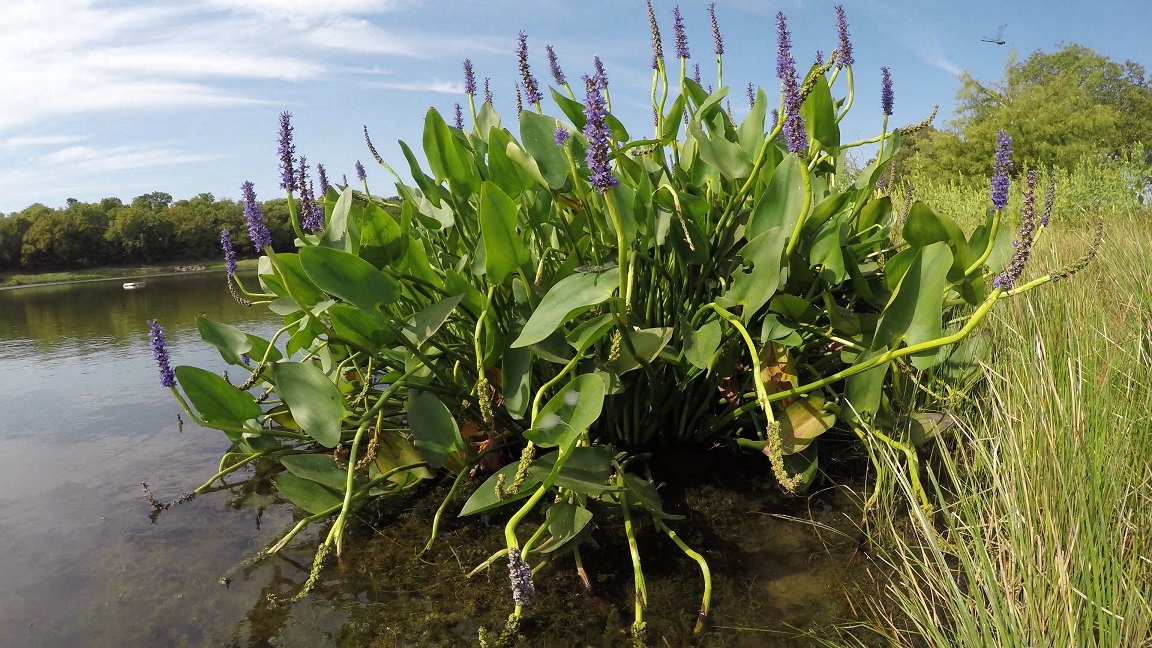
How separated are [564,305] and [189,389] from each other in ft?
2.80

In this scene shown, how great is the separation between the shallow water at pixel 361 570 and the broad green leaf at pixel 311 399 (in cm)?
29

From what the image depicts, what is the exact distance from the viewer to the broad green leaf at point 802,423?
132cm

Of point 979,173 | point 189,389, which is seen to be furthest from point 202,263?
point 189,389

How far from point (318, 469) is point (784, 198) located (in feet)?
3.64

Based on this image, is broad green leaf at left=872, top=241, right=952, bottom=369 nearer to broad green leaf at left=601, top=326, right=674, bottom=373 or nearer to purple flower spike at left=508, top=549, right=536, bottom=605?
broad green leaf at left=601, top=326, right=674, bottom=373

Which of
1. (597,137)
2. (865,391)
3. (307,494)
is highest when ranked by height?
(597,137)

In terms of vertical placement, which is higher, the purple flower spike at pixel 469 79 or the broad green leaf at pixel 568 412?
the purple flower spike at pixel 469 79

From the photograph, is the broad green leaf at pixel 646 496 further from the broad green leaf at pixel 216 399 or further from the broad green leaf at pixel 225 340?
the broad green leaf at pixel 225 340

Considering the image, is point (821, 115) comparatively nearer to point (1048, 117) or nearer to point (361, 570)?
point (361, 570)

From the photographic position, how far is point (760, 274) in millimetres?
1271

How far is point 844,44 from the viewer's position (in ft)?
5.10

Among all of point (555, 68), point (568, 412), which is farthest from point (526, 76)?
point (568, 412)

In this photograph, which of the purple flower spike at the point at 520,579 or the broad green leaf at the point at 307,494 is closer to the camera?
the purple flower spike at the point at 520,579

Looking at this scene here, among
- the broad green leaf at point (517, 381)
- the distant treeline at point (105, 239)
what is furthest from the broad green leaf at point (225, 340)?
the distant treeline at point (105, 239)
